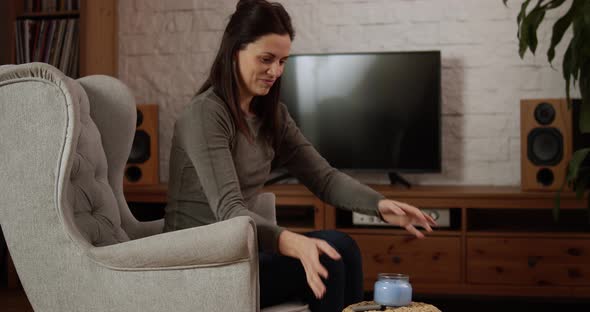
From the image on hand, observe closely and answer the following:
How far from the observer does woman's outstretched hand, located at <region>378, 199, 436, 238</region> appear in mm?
1684

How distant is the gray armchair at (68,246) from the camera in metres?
1.41

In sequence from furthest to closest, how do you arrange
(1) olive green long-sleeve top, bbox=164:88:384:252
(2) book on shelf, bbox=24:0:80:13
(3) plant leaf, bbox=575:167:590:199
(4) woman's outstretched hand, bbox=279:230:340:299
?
(2) book on shelf, bbox=24:0:80:13, (3) plant leaf, bbox=575:167:590:199, (1) olive green long-sleeve top, bbox=164:88:384:252, (4) woman's outstretched hand, bbox=279:230:340:299

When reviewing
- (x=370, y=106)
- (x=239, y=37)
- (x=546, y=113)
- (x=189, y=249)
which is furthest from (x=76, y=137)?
(x=546, y=113)

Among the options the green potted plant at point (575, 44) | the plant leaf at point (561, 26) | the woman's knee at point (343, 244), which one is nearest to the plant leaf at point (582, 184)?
the green potted plant at point (575, 44)

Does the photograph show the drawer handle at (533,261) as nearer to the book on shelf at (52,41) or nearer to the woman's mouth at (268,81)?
the woman's mouth at (268,81)

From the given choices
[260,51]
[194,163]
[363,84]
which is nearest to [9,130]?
[194,163]

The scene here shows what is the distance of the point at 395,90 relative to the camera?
11.3 ft

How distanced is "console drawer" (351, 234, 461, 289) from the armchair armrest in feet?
6.23

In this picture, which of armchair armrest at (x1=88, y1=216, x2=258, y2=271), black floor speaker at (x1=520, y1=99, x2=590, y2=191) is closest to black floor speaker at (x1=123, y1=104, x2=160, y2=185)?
black floor speaker at (x1=520, y1=99, x2=590, y2=191)

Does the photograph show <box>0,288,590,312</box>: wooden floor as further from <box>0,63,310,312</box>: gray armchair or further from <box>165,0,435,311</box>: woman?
<box>0,63,310,312</box>: gray armchair

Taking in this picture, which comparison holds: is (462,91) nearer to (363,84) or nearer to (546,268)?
(363,84)

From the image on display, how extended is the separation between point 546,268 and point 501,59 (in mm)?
980

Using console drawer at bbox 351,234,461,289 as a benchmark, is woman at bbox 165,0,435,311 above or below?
above

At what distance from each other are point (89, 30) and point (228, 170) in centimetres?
232
